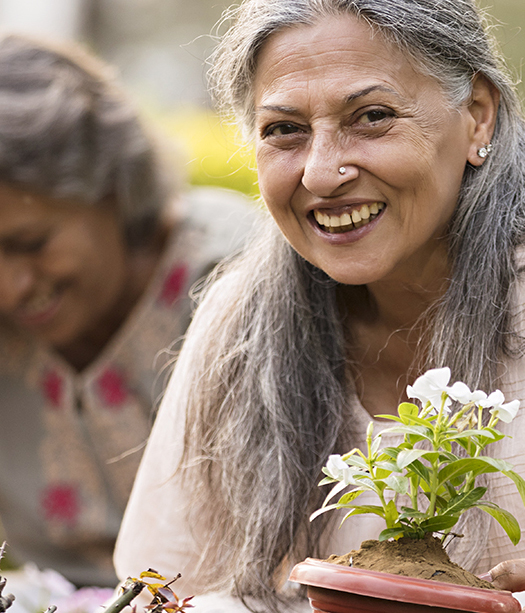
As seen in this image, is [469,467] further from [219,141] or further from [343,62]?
[219,141]

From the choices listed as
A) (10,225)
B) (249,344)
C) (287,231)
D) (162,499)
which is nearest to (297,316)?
(249,344)

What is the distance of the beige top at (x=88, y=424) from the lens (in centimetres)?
362

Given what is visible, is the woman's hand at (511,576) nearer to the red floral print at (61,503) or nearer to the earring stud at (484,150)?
the earring stud at (484,150)

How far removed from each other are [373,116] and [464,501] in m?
0.87

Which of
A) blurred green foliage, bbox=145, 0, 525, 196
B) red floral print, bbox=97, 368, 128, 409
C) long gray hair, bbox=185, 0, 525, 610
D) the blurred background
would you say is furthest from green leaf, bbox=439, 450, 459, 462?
the blurred background

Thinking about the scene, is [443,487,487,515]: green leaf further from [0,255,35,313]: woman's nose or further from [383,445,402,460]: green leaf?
[0,255,35,313]: woman's nose

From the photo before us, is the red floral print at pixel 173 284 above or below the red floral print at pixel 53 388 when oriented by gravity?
above

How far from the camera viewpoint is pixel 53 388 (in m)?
3.70

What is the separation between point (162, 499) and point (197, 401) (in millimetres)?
300

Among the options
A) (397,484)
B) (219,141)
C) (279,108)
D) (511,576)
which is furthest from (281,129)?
(511,576)

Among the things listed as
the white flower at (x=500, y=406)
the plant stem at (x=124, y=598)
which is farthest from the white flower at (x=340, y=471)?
the plant stem at (x=124, y=598)

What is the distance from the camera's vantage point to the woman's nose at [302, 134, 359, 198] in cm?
192

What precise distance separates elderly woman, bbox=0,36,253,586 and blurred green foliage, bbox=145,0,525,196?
0.32 metres

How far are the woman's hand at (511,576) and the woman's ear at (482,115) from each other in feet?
3.16
